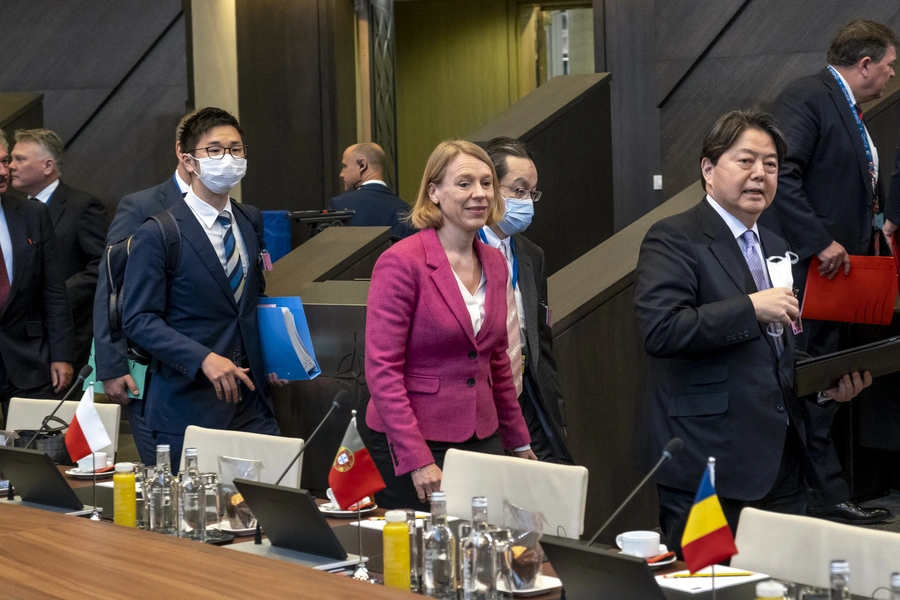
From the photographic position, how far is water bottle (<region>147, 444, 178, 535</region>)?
2.72 m

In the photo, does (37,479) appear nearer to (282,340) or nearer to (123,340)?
(123,340)

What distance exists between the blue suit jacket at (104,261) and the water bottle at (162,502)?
47.8 inches

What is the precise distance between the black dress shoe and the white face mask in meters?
2.61

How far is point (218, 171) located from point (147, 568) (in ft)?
5.58

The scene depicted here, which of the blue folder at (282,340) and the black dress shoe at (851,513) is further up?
the blue folder at (282,340)

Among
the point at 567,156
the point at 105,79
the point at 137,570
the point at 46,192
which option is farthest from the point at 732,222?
the point at 105,79

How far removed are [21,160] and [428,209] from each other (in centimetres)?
337

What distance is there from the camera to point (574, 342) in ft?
14.3

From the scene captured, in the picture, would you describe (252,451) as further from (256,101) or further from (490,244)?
(256,101)

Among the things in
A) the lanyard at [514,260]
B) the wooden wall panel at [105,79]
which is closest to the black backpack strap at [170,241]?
the lanyard at [514,260]

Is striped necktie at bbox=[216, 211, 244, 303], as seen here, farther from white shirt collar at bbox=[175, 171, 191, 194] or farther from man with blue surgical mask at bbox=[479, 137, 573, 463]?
man with blue surgical mask at bbox=[479, 137, 573, 463]

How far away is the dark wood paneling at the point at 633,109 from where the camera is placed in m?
8.62

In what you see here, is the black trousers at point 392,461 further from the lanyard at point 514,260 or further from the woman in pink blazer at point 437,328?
the lanyard at point 514,260

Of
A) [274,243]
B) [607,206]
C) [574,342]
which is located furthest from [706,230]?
[274,243]
